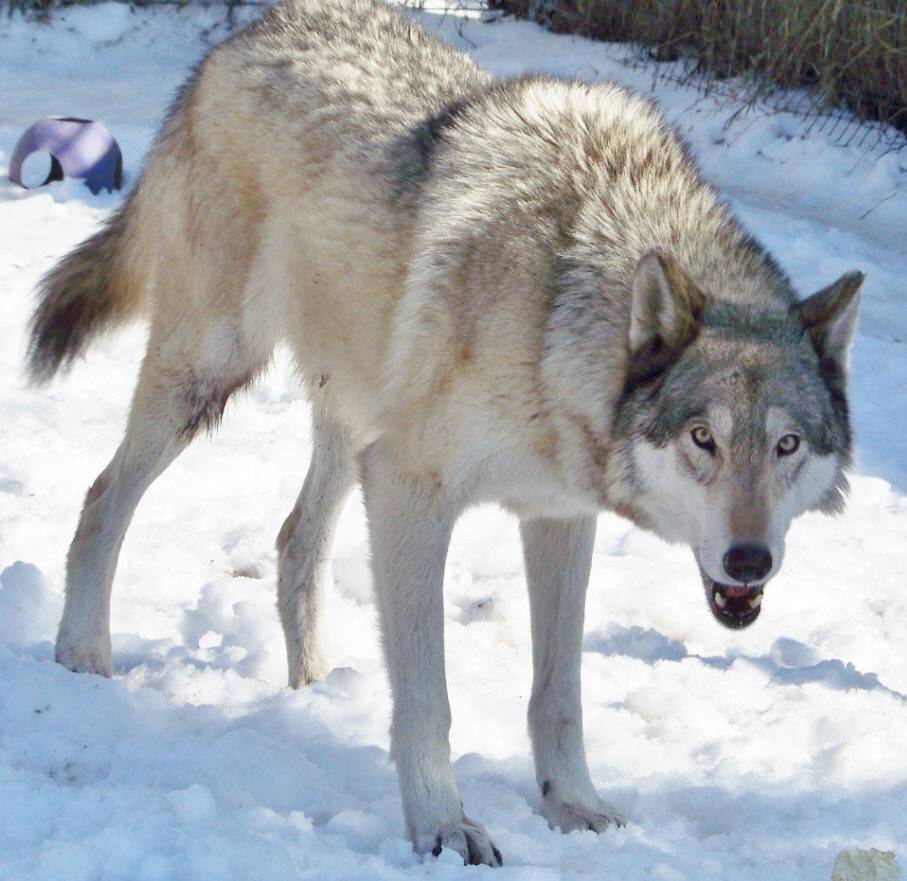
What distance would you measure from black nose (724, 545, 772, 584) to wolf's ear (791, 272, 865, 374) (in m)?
0.57

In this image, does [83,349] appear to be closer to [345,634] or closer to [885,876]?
[345,634]

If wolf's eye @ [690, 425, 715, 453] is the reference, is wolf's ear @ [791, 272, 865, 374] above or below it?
above

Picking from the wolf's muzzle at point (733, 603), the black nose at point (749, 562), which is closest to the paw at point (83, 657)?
the wolf's muzzle at point (733, 603)

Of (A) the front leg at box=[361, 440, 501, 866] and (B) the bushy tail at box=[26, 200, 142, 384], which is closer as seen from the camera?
(A) the front leg at box=[361, 440, 501, 866]

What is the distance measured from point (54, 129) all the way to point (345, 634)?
450 centimetres

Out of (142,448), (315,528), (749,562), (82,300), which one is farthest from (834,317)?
(82,300)

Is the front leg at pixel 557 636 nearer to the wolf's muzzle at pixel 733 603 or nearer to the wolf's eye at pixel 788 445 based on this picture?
the wolf's muzzle at pixel 733 603

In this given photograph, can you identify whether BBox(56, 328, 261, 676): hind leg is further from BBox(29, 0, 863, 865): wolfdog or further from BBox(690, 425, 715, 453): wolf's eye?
BBox(690, 425, 715, 453): wolf's eye

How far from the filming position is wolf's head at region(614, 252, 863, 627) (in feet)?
8.76

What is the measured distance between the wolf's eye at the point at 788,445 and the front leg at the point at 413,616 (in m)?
0.75

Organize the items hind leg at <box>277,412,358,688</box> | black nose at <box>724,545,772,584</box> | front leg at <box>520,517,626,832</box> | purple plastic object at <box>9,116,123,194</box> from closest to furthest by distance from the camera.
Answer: black nose at <box>724,545,772,584</box>, front leg at <box>520,517,626,832</box>, hind leg at <box>277,412,358,688</box>, purple plastic object at <box>9,116,123,194</box>

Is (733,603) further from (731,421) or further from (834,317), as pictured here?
(834,317)

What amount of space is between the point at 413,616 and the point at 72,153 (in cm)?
523

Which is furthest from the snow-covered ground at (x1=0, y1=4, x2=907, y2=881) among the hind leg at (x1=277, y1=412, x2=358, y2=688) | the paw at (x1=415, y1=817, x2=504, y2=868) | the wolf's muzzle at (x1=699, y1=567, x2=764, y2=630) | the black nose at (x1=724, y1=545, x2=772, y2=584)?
the black nose at (x1=724, y1=545, x2=772, y2=584)
